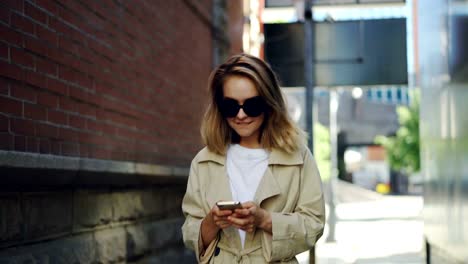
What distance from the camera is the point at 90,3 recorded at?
541cm

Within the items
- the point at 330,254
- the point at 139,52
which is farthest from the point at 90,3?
the point at 330,254

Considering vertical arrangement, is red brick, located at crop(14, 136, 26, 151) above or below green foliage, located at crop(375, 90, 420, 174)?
below

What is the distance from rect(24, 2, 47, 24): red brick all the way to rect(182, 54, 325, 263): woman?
1564mm

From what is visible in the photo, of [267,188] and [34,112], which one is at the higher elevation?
[34,112]

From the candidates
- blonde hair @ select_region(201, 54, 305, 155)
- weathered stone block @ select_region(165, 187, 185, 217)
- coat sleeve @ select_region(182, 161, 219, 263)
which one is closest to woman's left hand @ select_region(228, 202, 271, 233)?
coat sleeve @ select_region(182, 161, 219, 263)

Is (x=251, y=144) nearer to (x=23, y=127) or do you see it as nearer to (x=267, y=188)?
(x=267, y=188)

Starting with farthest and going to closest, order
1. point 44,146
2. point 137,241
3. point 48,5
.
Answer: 1. point 137,241
2. point 48,5
3. point 44,146

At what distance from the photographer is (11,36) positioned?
4.00 metres

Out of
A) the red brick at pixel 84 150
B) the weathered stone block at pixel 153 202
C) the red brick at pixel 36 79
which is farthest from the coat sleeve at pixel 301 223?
the weathered stone block at pixel 153 202

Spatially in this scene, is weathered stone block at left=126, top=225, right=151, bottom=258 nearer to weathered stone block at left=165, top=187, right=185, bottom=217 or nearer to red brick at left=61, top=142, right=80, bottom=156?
weathered stone block at left=165, top=187, right=185, bottom=217

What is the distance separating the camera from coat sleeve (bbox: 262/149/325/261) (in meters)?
2.93

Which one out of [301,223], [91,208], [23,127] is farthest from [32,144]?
[301,223]

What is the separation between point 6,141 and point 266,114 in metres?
1.55

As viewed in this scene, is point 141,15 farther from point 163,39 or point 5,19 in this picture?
point 5,19
